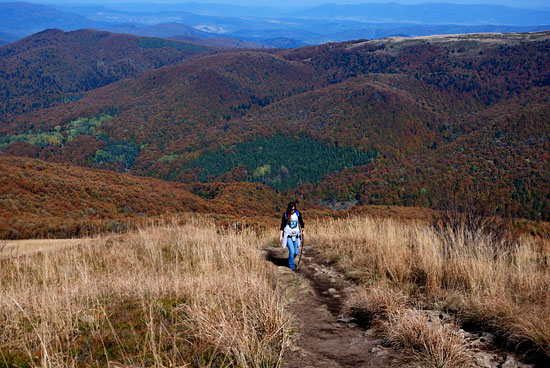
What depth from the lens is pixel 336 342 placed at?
388cm

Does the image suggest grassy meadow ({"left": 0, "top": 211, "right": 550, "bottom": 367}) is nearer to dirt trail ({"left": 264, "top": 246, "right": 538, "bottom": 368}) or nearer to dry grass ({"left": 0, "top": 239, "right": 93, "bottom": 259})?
dirt trail ({"left": 264, "top": 246, "right": 538, "bottom": 368})

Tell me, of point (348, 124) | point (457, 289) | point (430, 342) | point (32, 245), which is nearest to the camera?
point (430, 342)

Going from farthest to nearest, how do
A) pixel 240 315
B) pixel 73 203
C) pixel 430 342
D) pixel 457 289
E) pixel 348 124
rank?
pixel 348 124 → pixel 73 203 → pixel 457 289 → pixel 240 315 → pixel 430 342

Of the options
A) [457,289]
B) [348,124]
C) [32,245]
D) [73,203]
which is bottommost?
[73,203]

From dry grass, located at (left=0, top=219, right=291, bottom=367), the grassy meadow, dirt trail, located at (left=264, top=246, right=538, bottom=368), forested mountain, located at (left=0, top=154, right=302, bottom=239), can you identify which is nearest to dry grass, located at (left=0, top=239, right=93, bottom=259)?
A: forested mountain, located at (left=0, top=154, right=302, bottom=239)

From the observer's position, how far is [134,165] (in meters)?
128

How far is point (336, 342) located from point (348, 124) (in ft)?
435

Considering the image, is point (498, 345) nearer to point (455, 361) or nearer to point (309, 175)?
point (455, 361)

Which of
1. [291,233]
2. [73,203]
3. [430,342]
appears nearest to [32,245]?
[291,233]

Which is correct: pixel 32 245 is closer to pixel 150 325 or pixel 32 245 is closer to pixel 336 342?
pixel 150 325

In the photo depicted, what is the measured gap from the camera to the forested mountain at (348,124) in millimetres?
94938

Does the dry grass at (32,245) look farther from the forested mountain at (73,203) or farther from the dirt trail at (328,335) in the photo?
the dirt trail at (328,335)

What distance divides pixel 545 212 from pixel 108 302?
81542 mm

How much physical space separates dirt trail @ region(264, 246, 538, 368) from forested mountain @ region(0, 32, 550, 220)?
83.8 metres
